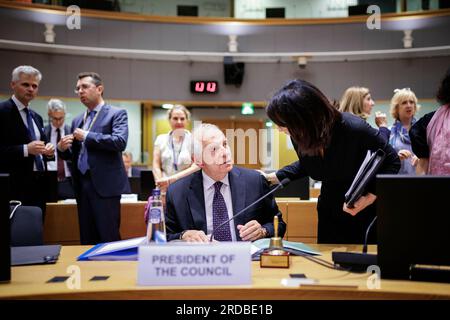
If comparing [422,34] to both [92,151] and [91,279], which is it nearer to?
[92,151]

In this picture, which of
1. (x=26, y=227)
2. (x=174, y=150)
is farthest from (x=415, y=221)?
(x=174, y=150)

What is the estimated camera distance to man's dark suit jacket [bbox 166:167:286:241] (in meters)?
1.88

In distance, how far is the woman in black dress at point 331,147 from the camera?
165 centimetres

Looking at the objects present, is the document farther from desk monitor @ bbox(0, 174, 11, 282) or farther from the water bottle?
desk monitor @ bbox(0, 174, 11, 282)

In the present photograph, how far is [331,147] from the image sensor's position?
1.85 m

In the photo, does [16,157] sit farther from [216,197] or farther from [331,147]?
[331,147]

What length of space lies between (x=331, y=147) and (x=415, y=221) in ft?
2.29

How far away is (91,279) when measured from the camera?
1265mm

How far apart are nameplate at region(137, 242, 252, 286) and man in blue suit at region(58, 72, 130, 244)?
1922mm

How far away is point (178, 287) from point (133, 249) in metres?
0.50

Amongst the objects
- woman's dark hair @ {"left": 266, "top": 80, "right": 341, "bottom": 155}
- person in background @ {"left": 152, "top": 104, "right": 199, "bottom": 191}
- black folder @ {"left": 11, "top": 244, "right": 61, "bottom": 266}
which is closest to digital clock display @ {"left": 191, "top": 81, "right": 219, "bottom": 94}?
person in background @ {"left": 152, "top": 104, "right": 199, "bottom": 191}

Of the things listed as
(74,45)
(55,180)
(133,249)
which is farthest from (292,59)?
(133,249)

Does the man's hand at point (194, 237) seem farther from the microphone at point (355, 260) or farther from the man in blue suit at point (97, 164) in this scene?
the man in blue suit at point (97, 164)

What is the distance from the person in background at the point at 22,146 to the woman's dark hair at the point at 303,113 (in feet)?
6.06
